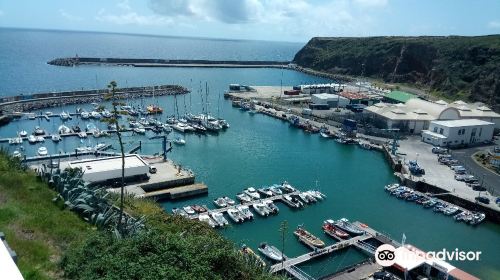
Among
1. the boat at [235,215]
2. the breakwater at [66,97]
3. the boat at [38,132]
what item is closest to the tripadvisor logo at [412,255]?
the boat at [235,215]

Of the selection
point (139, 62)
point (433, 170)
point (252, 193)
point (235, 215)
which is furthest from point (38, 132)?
point (139, 62)

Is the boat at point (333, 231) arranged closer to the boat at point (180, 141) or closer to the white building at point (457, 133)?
the boat at point (180, 141)

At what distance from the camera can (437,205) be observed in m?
29.5

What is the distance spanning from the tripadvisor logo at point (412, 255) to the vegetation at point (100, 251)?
34.8 ft

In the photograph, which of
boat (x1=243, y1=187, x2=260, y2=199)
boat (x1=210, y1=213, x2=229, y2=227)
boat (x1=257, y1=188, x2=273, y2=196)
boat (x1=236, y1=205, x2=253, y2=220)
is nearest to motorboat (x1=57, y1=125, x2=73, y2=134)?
Result: boat (x1=243, y1=187, x2=260, y2=199)

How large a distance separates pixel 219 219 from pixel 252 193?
15.9 ft

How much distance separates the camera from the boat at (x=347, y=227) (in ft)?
82.9

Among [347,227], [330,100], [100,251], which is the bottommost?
[347,227]

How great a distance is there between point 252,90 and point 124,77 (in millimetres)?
29948

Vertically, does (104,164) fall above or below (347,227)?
above

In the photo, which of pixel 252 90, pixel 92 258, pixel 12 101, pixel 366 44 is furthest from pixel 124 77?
pixel 92 258

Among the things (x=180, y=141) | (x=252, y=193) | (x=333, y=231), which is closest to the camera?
(x=333, y=231)

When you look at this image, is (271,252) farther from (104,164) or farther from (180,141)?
(180,141)

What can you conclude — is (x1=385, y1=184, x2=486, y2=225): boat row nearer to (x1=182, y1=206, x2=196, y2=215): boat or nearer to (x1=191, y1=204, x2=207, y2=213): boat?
(x1=191, y1=204, x2=207, y2=213): boat
